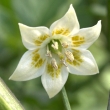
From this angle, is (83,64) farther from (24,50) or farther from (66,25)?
(24,50)

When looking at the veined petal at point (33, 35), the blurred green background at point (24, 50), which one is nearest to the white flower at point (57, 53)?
the veined petal at point (33, 35)

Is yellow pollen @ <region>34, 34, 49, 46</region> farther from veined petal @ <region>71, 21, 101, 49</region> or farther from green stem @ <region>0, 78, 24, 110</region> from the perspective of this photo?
green stem @ <region>0, 78, 24, 110</region>

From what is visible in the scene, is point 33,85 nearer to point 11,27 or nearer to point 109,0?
point 11,27

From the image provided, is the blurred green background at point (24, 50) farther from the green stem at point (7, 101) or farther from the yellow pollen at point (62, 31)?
the green stem at point (7, 101)

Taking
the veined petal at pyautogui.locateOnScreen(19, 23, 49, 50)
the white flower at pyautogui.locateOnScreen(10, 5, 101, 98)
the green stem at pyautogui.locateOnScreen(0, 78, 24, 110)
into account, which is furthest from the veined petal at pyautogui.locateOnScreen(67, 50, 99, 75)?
the green stem at pyautogui.locateOnScreen(0, 78, 24, 110)

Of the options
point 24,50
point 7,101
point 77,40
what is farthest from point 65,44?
point 24,50

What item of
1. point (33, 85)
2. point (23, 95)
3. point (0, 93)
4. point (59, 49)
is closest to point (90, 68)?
point (59, 49)
